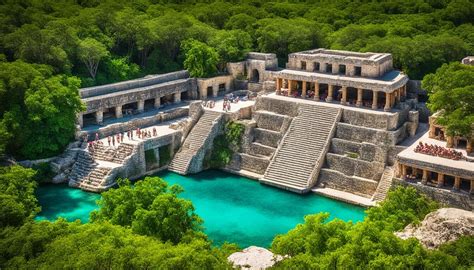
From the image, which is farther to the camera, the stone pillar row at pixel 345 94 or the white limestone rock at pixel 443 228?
the stone pillar row at pixel 345 94

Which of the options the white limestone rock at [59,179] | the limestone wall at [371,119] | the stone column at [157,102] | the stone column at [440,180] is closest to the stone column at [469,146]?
the stone column at [440,180]

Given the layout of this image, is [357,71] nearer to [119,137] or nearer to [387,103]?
[387,103]

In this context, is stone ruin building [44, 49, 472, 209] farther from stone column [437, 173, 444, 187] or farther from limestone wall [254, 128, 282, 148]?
stone column [437, 173, 444, 187]

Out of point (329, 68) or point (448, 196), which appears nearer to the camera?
point (448, 196)

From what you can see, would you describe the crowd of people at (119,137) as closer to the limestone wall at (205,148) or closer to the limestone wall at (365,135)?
the limestone wall at (205,148)

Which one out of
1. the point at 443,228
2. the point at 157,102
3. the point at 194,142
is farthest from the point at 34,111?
the point at 443,228

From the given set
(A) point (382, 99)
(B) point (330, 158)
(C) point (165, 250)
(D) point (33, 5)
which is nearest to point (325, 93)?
(A) point (382, 99)
